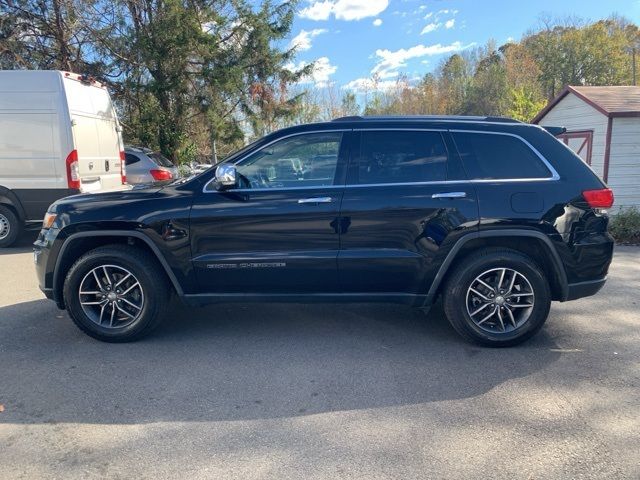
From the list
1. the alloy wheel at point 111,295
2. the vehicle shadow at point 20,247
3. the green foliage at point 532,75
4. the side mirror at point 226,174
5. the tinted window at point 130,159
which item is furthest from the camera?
A: the green foliage at point 532,75

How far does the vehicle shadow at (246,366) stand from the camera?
323 centimetres

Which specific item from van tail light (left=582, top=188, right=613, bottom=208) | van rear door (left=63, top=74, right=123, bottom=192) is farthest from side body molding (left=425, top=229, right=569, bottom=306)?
van rear door (left=63, top=74, right=123, bottom=192)

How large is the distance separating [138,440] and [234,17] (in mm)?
15641

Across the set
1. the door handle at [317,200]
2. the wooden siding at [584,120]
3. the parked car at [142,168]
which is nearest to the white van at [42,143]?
the parked car at [142,168]

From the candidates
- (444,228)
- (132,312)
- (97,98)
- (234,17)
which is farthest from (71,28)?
(444,228)

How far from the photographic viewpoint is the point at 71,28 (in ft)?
47.4

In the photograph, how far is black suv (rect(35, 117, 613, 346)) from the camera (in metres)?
3.95

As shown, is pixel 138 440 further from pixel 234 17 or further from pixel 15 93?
pixel 234 17

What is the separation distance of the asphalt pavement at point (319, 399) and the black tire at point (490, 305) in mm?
137

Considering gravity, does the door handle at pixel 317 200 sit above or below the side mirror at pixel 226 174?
below

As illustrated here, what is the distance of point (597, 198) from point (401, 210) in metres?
1.62

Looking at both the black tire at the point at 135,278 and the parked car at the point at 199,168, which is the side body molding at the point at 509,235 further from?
the black tire at the point at 135,278

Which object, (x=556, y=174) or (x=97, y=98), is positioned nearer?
(x=556, y=174)

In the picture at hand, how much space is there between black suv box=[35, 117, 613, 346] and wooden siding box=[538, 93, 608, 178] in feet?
25.7
